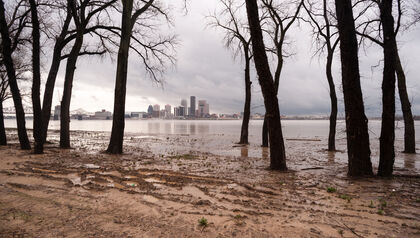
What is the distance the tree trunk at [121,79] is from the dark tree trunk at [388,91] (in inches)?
418

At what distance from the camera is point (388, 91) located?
6723 millimetres

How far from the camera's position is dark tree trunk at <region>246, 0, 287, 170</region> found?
7.41 metres

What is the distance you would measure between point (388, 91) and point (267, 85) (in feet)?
11.1

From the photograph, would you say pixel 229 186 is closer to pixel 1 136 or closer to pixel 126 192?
pixel 126 192

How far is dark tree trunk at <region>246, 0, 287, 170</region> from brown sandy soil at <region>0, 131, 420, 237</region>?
1.23 meters

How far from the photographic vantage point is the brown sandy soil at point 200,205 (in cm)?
340

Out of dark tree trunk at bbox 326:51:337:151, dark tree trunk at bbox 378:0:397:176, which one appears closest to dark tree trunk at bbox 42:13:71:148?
dark tree trunk at bbox 378:0:397:176

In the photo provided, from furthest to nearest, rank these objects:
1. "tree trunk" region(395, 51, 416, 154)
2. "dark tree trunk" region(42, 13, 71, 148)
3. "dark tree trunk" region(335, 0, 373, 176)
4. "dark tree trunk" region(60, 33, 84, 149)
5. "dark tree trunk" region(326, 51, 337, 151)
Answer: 1. "dark tree trunk" region(326, 51, 337, 151)
2. "dark tree trunk" region(42, 13, 71, 148)
3. "dark tree trunk" region(60, 33, 84, 149)
4. "tree trunk" region(395, 51, 416, 154)
5. "dark tree trunk" region(335, 0, 373, 176)

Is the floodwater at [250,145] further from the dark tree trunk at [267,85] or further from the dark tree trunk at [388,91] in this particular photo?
the dark tree trunk at [267,85]

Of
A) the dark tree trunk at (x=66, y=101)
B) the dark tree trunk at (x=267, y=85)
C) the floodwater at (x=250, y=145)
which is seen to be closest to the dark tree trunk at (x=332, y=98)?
the floodwater at (x=250, y=145)

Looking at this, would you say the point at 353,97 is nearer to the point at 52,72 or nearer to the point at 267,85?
the point at 267,85

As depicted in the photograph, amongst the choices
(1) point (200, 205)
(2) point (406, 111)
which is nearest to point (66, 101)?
(1) point (200, 205)

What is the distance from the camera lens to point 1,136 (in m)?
14.3

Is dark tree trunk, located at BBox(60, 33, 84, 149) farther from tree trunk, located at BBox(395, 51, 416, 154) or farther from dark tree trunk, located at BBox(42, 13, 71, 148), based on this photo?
tree trunk, located at BBox(395, 51, 416, 154)
